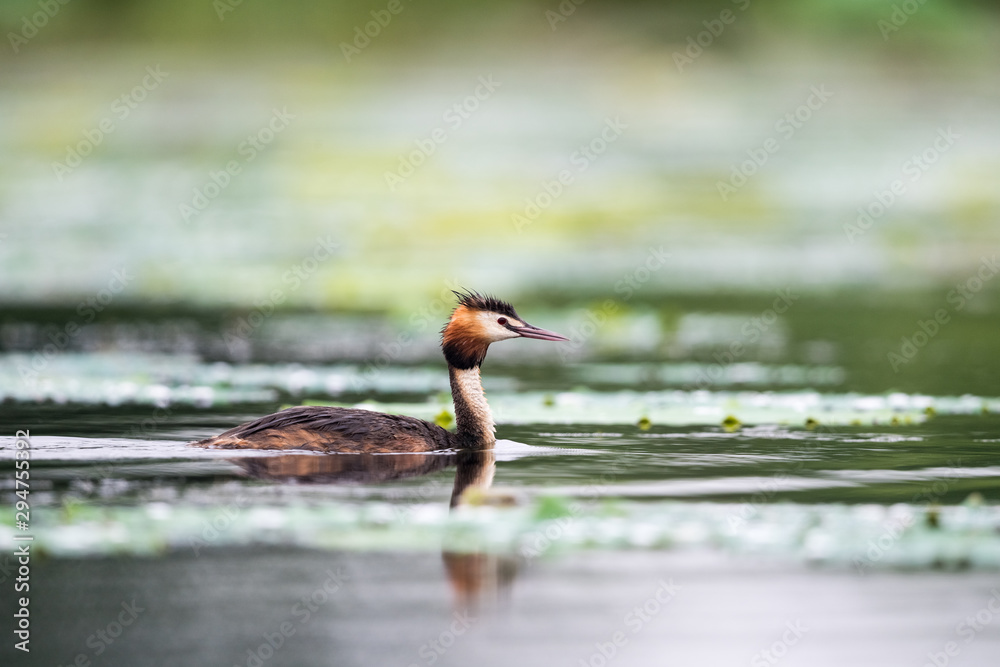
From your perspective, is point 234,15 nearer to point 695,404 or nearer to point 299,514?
point 695,404

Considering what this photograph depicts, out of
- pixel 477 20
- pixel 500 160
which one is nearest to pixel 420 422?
pixel 500 160

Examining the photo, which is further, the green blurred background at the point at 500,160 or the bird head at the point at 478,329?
the green blurred background at the point at 500,160

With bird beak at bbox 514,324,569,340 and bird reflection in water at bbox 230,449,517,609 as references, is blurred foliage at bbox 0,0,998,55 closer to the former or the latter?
bird beak at bbox 514,324,569,340

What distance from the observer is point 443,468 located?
11.4 metres

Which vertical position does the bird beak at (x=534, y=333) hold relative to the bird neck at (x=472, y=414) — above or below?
above

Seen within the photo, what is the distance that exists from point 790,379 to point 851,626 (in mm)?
9122

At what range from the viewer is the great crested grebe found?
1169 cm

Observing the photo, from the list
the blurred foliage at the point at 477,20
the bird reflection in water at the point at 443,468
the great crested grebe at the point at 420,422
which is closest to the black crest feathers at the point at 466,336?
the great crested grebe at the point at 420,422

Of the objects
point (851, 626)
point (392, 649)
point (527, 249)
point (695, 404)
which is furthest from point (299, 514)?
point (527, 249)

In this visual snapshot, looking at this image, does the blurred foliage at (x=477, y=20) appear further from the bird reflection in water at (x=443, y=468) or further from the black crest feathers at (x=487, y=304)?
the bird reflection in water at (x=443, y=468)

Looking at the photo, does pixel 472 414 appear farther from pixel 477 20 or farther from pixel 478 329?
pixel 477 20

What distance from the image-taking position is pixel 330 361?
18.0 metres

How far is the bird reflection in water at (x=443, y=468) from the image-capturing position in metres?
8.20

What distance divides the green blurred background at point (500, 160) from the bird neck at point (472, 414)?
29.3ft
